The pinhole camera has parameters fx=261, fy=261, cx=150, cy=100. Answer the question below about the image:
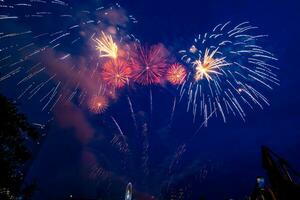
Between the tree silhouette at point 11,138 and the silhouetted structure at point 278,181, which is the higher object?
the tree silhouette at point 11,138

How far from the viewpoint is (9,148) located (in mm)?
12688

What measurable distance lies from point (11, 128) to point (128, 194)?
103 feet

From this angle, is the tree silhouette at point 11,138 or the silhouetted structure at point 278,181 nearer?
the silhouetted structure at point 278,181

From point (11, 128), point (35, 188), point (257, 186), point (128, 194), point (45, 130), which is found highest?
point (45, 130)

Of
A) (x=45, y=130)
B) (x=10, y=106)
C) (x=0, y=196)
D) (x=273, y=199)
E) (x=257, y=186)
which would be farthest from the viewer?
(x=45, y=130)

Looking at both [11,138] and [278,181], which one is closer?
[278,181]

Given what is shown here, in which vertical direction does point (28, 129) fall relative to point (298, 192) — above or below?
above

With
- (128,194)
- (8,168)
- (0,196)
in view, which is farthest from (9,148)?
(128,194)

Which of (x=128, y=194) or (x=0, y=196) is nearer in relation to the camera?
(x=0, y=196)

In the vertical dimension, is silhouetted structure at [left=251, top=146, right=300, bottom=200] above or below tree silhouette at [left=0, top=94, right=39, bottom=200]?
below

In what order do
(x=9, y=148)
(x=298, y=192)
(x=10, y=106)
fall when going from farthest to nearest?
(x=9, y=148)
(x=10, y=106)
(x=298, y=192)

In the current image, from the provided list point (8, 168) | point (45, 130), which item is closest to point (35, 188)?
point (45, 130)

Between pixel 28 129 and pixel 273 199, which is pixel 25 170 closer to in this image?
pixel 28 129

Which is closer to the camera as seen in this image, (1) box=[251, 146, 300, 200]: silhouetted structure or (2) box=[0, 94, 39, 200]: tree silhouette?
(1) box=[251, 146, 300, 200]: silhouetted structure
